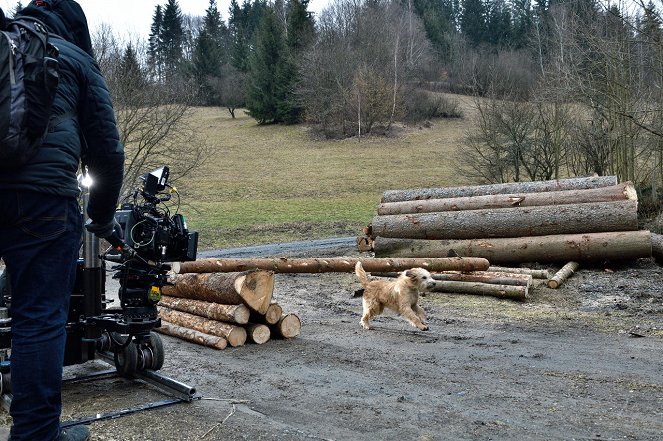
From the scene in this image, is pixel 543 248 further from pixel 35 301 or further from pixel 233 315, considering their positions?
pixel 35 301

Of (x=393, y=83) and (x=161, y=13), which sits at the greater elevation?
(x=161, y=13)

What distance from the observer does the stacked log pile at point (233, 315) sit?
809cm

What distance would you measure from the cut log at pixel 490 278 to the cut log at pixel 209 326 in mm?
5390

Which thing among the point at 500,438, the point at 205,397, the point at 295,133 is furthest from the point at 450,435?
the point at 295,133

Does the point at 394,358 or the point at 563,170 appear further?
the point at 563,170

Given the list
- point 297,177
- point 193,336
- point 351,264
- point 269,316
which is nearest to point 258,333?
point 269,316

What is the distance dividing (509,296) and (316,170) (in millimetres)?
33531

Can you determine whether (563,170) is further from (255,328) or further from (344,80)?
(344,80)

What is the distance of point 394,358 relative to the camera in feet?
24.3

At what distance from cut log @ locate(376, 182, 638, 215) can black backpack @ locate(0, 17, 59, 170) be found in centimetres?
1305

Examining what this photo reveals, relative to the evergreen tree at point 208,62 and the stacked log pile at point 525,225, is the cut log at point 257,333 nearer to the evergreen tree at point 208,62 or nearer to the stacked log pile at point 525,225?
the stacked log pile at point 525,225

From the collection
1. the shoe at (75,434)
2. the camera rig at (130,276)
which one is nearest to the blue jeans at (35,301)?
the shoe at (75,434)

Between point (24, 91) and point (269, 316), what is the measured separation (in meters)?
5.35

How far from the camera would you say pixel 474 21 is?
86125 mm
